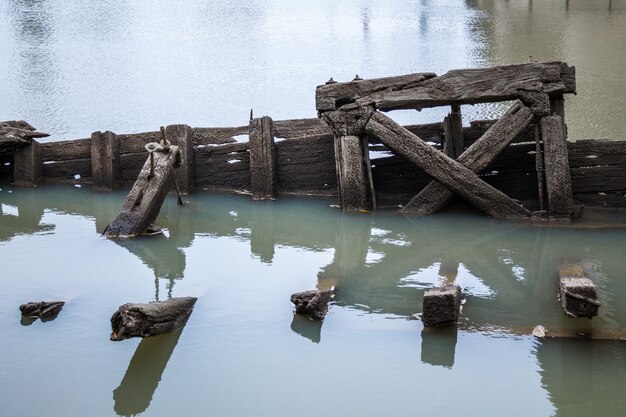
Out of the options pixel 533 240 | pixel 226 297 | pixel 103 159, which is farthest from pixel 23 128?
pixel 533 240

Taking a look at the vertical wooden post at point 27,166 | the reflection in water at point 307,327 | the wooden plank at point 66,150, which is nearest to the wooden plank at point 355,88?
the wooden plank at point 66,150

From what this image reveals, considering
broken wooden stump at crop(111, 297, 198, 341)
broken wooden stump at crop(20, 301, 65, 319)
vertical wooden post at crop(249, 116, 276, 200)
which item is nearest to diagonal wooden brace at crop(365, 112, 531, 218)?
vertical wooden post at crop(249, 116, 276, 200)

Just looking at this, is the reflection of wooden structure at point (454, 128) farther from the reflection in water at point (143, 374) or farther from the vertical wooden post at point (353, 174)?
the reflection in water at point (143, 374)

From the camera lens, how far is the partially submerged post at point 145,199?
10883 millimetres

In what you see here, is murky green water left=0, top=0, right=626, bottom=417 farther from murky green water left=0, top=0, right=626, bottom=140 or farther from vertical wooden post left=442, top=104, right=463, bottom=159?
vertical wooden post left=442, top=104, right=463, bottom=159

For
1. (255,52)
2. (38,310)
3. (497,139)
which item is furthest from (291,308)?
(255,52)

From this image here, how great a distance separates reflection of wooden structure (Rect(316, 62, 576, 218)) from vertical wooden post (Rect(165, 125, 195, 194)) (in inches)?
78.1

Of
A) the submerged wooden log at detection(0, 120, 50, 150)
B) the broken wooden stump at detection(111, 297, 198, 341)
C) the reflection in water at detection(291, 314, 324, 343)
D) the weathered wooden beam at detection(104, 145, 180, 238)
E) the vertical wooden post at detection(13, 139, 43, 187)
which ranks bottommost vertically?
the reflection in water at detection(291, 314, 324, 343)

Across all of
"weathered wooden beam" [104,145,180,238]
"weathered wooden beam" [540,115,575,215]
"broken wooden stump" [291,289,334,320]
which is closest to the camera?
"broken wooden stump" [291,289,334,320]

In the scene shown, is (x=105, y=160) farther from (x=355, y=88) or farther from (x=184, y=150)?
(x=355, y=88)

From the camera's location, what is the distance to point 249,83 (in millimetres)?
22281

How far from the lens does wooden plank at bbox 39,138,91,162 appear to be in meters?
13.7

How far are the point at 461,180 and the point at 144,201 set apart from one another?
3557 millimetres

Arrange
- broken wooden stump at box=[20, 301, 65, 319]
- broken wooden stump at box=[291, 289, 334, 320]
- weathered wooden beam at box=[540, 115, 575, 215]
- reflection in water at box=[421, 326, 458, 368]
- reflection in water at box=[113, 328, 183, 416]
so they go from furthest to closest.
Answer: weathered wooden beam at box=[540, 115, 575, 215]
broken wooden stump at box=[20, 301, 65, 319]
broken wooden stump at box=[291, 289, 334, 320]
reflection in water at box=[421, 326, 458, 368]
reflection in water at box=[113, 328, 183, 416]
